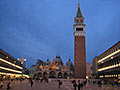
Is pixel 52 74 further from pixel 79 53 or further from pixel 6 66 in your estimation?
pixel 6 66

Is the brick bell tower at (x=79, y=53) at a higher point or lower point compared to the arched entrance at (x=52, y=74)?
higher

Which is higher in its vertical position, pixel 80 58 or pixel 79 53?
pixel 79 53

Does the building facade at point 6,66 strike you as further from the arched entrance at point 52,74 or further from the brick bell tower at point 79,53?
the brick bell tower at point 79,53

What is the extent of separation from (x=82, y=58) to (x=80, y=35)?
14.7m

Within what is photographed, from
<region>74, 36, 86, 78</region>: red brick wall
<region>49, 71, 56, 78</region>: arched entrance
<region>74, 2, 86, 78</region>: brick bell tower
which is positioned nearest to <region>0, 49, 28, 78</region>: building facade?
<region>49, 71, 56, 78</region>: arched entrance

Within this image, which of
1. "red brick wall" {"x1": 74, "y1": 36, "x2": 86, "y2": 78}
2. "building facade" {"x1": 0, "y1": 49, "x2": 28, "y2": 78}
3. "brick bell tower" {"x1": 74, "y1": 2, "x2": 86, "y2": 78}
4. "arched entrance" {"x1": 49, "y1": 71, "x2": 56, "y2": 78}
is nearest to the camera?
"building facade" {"x1": 0, "y1": 49, "x2": 28, "y2": 78}

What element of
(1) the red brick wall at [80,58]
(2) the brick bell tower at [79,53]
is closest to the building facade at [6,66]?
(1) the red brick wall at [80,58]

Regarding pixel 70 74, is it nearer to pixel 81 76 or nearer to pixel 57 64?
pixel 57 64

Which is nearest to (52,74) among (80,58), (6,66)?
(80,58)

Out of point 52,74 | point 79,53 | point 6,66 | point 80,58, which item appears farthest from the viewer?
point 52,74

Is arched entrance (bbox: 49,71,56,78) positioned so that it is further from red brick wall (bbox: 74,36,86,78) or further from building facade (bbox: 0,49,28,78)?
building facade (bbox: 0,49,28,78)

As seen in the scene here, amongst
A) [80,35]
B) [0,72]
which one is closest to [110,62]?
[80,35]

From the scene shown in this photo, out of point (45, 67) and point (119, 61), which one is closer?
point (119, 61)

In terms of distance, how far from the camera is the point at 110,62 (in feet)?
172
